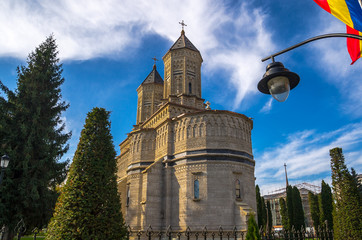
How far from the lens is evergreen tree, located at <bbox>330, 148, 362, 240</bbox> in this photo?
1067 centimetres

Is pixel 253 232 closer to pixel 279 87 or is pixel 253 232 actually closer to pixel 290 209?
pixel 279 87

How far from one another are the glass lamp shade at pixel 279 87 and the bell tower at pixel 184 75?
21395mm

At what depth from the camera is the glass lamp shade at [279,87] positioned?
4688mm

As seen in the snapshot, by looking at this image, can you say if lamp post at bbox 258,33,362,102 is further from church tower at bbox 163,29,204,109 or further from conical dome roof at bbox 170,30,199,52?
conical dome roof at bbox 170,30,199,52

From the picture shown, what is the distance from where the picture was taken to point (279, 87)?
4.72 meters

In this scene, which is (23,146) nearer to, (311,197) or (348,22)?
(348,22)

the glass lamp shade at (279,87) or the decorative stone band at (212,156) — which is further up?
the decorative stone band at (212,156)

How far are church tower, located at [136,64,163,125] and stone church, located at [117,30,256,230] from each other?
10.9 metres

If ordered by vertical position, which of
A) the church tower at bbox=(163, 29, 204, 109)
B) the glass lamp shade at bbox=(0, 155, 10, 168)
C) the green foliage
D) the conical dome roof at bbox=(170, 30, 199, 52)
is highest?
the conical dome roof at bbox=(170, 30, 199, 52)

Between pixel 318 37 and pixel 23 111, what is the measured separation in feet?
57.4

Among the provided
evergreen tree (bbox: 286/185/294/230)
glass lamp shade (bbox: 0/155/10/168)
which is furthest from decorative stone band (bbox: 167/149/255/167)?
evergreen tree (bbox: 286/185/294/230)

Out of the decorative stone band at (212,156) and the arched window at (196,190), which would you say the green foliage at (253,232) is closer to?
the arched window at (196,190)

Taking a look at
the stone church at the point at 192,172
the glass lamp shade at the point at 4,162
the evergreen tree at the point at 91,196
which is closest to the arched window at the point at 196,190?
the stone church at the point at 192,172

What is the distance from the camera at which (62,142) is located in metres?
17.9
